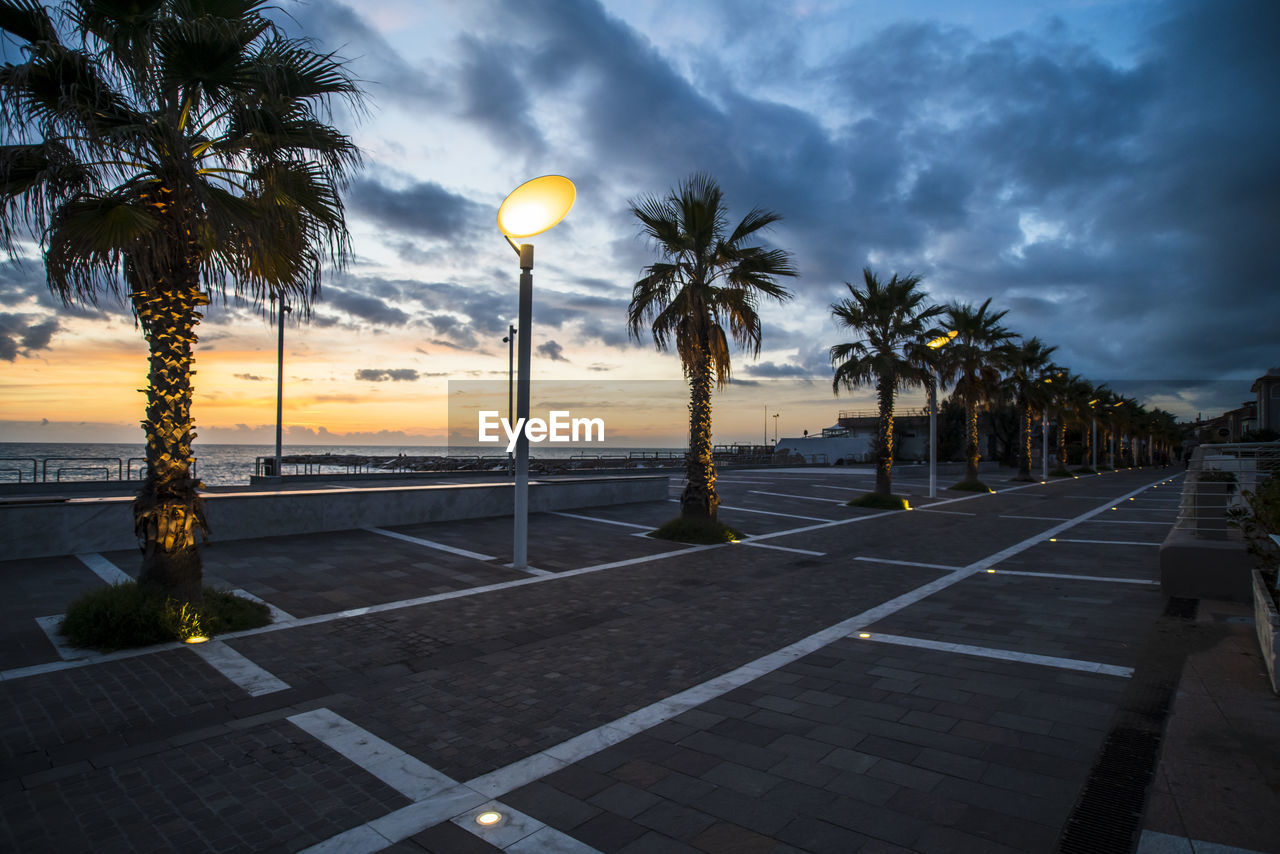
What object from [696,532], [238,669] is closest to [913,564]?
[696,532]

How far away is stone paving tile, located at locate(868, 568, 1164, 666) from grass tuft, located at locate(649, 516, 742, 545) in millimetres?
4629

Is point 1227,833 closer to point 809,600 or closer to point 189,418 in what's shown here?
point 809,600

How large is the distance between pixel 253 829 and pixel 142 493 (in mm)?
4367

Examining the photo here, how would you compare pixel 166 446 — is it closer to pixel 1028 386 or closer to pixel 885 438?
pixel 885 438

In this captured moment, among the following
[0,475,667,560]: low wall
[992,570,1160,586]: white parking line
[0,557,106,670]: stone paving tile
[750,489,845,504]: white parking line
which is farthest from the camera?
[750,489,845,504]: white parking line

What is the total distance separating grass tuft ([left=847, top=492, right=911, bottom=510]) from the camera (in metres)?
19.8

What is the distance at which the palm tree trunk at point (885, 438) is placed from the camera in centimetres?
2050

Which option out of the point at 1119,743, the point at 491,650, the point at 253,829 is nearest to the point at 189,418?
the point at 491,650

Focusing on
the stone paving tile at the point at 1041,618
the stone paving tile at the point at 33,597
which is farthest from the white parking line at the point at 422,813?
the stone paving tile at the point at 1041,618

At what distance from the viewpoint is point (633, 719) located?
15.2 ft

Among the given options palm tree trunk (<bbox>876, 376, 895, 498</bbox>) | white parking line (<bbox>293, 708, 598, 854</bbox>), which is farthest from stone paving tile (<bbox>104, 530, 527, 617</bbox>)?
palm tree trunk (<bbox>876, 376, 895, 498</bbox>)

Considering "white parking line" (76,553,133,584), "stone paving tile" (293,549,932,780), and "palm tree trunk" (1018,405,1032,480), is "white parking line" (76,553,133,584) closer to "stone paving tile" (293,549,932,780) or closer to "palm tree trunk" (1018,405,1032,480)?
"stone paving tile" (293,549,932,780)

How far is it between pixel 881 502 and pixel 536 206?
590 inches

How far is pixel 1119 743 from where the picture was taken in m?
4.20
